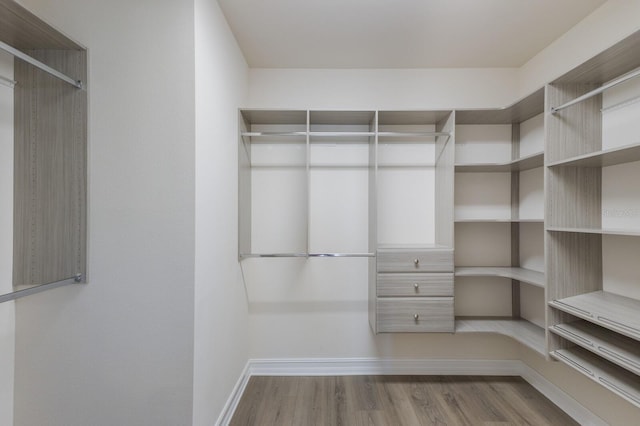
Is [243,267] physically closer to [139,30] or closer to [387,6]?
[139,30]

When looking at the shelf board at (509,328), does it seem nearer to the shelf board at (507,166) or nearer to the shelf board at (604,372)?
the shelf board at (604,372)

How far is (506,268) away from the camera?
7.58 ft

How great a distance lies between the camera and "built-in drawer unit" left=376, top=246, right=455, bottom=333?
6.79 feet

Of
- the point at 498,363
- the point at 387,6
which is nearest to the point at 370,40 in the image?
the point at 387,6

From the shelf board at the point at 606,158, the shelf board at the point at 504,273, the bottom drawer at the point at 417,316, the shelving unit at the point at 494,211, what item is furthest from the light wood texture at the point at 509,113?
the bottom drawer at the point at 417,316

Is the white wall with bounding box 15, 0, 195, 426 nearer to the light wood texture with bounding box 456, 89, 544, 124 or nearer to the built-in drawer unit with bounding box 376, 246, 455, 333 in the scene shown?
the built-in drawer unit with bounding box 376, 246, 455, 333

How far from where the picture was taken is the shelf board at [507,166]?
6.37 feet

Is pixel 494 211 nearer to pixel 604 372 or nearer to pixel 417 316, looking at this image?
pixel 417 316

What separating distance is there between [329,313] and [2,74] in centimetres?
250

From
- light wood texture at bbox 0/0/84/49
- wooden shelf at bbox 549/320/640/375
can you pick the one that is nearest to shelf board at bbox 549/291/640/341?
wooden shelf at bbox 549/320/640/375

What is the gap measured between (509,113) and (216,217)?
2300 millimetres

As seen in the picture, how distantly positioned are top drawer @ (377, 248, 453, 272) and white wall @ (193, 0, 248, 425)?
1.14 metres

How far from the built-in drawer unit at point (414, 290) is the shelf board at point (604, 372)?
659 millimetres

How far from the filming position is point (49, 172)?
1.40 meters
